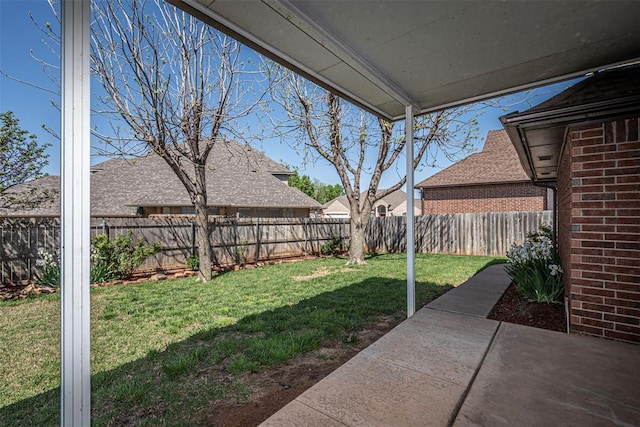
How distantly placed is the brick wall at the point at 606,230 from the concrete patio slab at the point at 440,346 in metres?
0.86

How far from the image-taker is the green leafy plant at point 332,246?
11711 mm

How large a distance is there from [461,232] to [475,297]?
778 cm

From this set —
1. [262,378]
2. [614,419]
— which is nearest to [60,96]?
[262,378]

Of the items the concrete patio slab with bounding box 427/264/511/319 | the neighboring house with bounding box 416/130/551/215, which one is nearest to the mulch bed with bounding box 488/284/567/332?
the concrete patio slab with bounding box 427/264/511/319

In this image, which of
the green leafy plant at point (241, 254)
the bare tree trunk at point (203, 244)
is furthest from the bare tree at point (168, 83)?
the green leafy plant at point (241, 254)

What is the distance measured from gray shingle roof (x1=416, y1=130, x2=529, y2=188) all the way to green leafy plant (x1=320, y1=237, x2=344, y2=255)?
262 inches

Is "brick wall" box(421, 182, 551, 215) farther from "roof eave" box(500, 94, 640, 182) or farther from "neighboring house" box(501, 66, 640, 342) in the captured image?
"neighboring house" box(501, 66, 640, 342)

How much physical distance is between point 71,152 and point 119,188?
13902mm

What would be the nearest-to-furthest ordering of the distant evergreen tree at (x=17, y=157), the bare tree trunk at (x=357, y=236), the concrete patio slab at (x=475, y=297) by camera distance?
the distant evergreen tree at (x=17, y=157) → the concrete patio slab at (x=475, y=297) → the bare tree trunk at (x=357, y=236)

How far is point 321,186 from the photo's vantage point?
1991 inches

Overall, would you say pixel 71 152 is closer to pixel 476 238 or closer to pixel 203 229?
pixel 203 229

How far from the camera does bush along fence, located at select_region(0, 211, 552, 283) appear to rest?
576cm

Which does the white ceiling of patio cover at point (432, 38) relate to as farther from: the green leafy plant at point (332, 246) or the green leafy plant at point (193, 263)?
the green leafy plant at point (332, 246)

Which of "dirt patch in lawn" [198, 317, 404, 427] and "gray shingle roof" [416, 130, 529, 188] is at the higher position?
"gray shingle roof" [416, 130, 529, 188]
